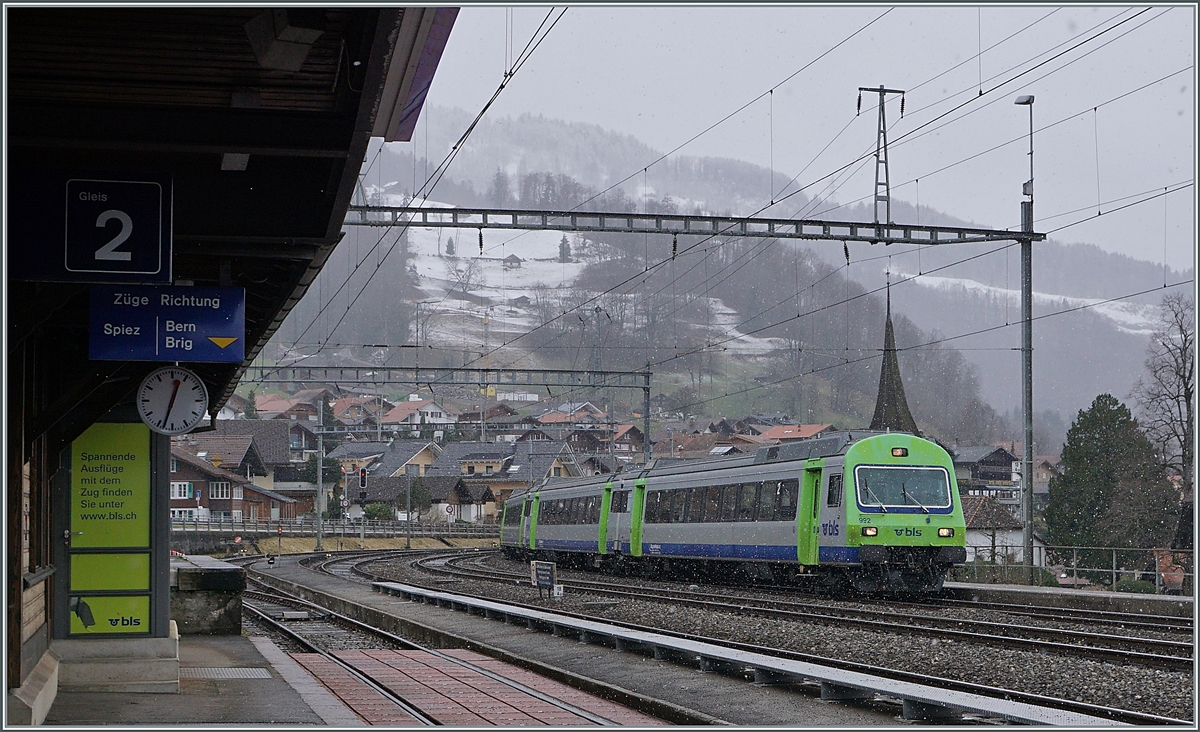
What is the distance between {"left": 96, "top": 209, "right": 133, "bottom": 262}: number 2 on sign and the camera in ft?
22.8

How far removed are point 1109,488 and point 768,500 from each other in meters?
33.7

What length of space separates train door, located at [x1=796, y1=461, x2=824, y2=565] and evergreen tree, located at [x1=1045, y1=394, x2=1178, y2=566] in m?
29.1

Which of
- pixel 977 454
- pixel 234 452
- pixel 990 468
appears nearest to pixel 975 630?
pixel 234 452

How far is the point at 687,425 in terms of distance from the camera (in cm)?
13538

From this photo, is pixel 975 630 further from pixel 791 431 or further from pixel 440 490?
pixel 791 431

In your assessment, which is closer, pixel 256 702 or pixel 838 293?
pixel 256 702

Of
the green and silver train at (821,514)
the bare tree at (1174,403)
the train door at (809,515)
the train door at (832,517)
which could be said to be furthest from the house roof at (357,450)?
the train door at (832,517)

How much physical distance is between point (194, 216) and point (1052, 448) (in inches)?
7120

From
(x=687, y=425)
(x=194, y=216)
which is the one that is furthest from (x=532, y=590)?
(x=687, y=425)

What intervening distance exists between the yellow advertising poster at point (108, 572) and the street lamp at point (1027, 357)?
57.8 ft

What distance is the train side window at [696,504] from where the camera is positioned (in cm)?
2586

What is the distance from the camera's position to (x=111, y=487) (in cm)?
1068

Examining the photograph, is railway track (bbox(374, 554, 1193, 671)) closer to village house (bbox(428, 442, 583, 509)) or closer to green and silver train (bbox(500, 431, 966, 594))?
green and silver train (bbox(500, 431, 966, 594))

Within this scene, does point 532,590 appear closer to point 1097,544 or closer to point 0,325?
point 0,325
